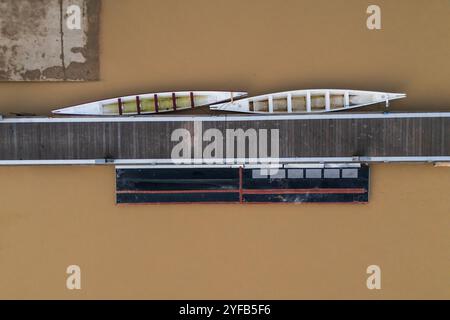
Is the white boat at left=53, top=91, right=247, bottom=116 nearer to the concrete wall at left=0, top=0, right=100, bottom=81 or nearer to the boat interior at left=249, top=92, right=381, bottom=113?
the boat interior at left=249, top=92, right=381, bottom=113

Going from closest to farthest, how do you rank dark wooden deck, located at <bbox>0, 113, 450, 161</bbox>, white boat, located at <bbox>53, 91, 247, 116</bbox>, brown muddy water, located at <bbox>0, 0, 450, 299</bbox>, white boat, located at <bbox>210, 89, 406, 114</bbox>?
dark wooden deck, located at <bbox>0, 113, 450, 161</bbox> < white boat, located at <bbox>210, 89, 406, 114</bbox> < white boat, located at <bbox>53, 91, 247, 116</bbox> < brown muddy water, located at <bbox>0, 0, 450, 299</bbox>

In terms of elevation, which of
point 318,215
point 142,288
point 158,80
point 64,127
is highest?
point 158,80

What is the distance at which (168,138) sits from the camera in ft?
44.9

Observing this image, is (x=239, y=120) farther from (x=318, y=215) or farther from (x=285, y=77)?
(x=318, y=215)

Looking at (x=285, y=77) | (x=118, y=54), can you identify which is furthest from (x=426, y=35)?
(x=118, y=54)

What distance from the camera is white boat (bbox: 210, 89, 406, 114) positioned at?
14.1 metres

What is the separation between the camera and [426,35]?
47.1 ft

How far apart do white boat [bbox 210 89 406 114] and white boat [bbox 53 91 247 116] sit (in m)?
0.38

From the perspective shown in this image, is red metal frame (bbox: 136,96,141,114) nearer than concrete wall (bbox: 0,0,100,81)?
Yes

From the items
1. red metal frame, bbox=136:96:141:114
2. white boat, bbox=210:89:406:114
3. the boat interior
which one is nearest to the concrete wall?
red metal frame, bbox=136:96:141:114

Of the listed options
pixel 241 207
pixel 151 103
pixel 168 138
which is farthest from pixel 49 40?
pixel 241 207

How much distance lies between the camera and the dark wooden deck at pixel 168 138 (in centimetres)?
1347

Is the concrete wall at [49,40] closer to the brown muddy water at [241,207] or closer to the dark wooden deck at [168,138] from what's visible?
the brown muddy water at [241,207]

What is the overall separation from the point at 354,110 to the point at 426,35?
3.81 m
